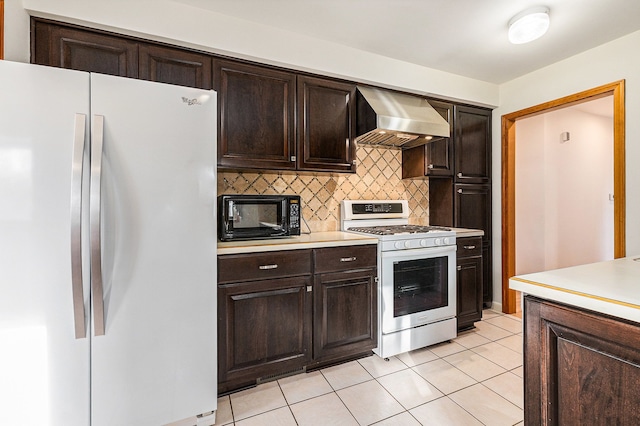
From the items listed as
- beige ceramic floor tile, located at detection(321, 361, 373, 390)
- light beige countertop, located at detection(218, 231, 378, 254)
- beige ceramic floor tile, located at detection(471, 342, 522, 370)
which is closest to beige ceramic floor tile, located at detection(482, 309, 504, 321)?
beige ceramic floor tile, located at detection(471, 342, 522, 370)

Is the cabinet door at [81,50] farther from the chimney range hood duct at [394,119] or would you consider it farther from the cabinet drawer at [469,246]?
the cabinet drawer at [469,246]

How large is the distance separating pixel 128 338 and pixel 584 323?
1.79 meters

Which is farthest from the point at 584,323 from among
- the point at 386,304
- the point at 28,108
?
the point at 28,108

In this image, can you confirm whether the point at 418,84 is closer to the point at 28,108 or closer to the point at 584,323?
the point at 584,323

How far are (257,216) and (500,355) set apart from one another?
2152mm

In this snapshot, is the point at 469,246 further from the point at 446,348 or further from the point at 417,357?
the point at 417,357

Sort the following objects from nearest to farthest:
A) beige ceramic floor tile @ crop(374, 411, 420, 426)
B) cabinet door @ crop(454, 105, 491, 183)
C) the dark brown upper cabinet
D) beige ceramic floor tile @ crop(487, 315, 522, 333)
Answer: beige ceramic floor tile @ crop(374, 411, 420, 426) → beige ceramic floor tile @ crop(487, 315, 522, 333) → the dark brown upper cabinet → cabinet door @ crop(454, 105, 491, 183)

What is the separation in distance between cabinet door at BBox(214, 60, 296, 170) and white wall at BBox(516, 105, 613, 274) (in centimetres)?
316

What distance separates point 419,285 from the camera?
2.38 meters

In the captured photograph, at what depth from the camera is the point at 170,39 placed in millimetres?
1889

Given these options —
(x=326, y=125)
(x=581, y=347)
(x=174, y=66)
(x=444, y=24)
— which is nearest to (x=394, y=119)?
(x=326, y=125)

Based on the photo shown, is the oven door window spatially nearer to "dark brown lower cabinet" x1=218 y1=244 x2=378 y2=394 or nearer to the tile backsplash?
"dark brown lower cabinet" x1=218 y1=244 x2=378 y2=394

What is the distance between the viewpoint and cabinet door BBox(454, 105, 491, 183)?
3.05 meters

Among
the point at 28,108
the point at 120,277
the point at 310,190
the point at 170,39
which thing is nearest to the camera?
the point at 28,108
